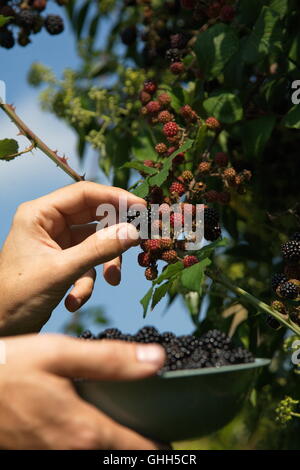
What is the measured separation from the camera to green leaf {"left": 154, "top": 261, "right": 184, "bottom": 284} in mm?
1355

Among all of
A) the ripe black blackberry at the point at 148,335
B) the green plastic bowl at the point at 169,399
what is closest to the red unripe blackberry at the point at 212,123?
the ripe black blackberry at the point at 148,335

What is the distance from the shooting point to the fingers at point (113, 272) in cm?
171

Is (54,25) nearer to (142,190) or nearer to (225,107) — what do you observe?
(225,107)

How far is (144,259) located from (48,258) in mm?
203

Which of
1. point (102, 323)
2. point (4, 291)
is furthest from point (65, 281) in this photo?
point (102, 323)

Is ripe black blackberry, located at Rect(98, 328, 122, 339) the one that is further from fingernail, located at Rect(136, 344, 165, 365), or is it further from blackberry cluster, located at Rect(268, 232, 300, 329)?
blackberry cluster, located at Rect(268, 232, 300, 329)

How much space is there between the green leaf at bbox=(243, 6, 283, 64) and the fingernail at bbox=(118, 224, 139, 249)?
570mm

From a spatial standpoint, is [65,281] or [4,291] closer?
[65,281]

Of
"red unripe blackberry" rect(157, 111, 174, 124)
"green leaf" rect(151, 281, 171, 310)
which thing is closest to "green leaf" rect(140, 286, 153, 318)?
"green leaf" rect(151, 281, 171, 310)

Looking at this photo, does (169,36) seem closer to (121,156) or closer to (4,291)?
(121,156)

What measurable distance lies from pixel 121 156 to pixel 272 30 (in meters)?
0.60

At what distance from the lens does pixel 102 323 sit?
3660 mm

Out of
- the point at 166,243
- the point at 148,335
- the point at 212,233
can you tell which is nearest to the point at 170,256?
the point at 166,243

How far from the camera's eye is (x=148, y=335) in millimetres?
1229
